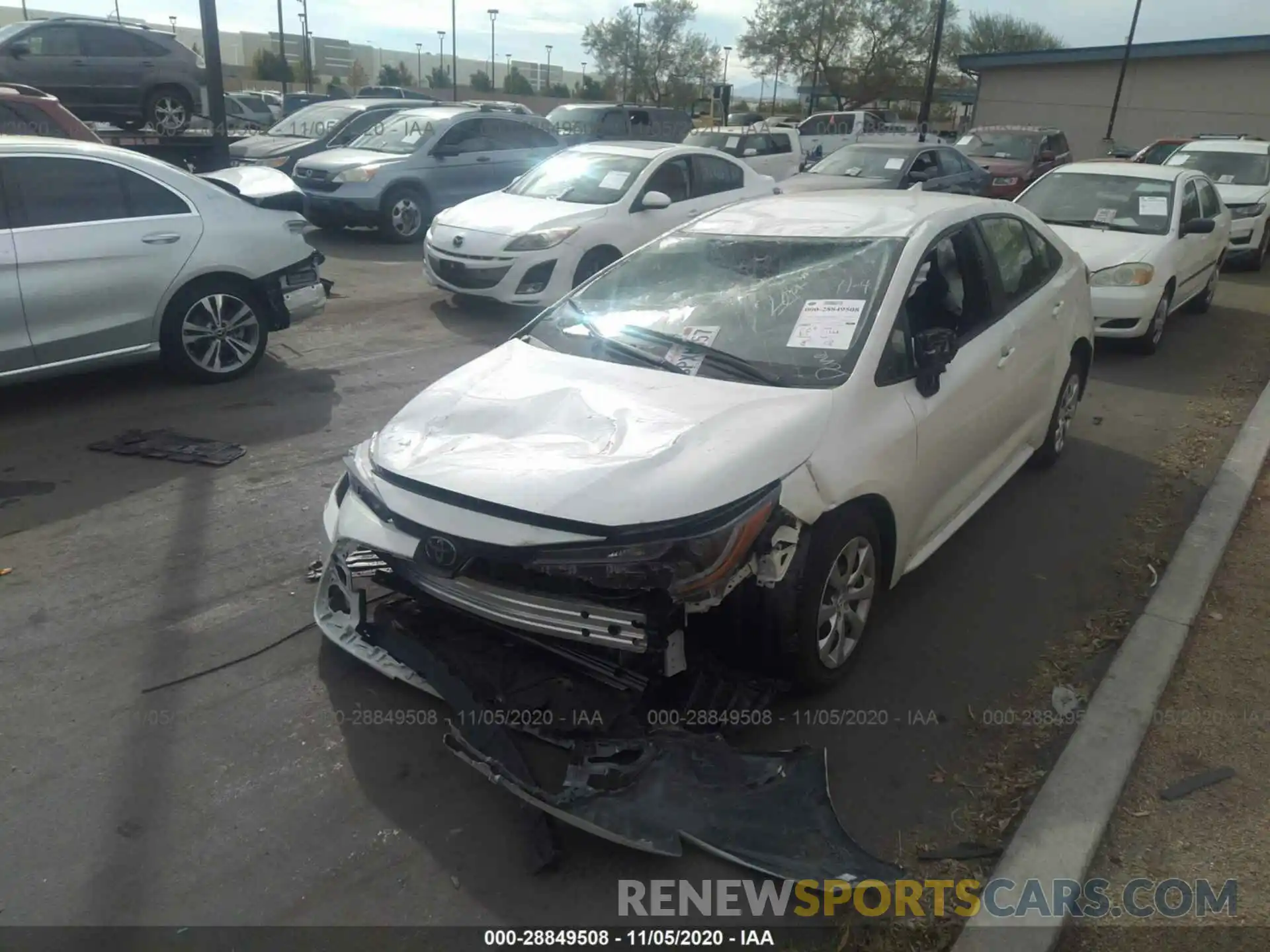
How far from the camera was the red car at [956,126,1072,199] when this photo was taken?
689 inches

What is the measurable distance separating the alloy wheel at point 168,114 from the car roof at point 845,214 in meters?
12.8

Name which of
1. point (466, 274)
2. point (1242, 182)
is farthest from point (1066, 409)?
point (1242, 182)

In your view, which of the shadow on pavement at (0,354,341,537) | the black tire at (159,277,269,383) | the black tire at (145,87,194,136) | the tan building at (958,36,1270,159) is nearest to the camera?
A: the shadow on pavement at (0,354,341,537)

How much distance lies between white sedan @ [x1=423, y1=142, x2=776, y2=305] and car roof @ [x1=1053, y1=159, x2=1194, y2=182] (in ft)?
11.2

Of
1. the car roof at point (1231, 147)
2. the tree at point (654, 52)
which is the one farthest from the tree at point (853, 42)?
the car roof at point (1231, 147)

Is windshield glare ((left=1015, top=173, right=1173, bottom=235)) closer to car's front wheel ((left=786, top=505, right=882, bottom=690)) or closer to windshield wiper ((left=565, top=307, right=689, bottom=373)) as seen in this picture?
windshield wiper ((left=565, top=307, right=689, bottom=373))

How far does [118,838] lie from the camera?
2.88 m

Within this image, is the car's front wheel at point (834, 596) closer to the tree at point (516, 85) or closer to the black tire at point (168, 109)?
the black tire at point (168, 109)

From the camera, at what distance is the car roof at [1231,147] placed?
1516cm

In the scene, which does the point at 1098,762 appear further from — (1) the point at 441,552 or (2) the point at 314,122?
(2) the point at 314,122

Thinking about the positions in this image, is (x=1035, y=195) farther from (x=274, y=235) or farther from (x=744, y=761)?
(x=744, y=761)

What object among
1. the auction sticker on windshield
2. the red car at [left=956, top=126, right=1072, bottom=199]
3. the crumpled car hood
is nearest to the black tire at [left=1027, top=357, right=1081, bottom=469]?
the auction sticker on windshield

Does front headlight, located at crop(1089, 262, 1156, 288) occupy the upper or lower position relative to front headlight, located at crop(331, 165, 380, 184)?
lower

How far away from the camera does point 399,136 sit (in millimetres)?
13969
